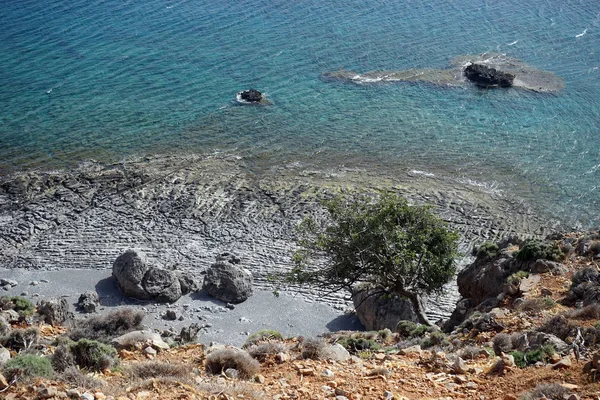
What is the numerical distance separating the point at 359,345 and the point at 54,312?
54.3ft

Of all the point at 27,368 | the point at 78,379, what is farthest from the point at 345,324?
the point at 27,368

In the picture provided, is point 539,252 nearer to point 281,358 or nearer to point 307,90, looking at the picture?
point 281,358

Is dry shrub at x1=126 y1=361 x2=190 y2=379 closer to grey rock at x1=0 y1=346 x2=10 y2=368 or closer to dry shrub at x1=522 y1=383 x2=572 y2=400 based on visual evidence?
grey rock at x1=0 y1=346 x2=10 y2=368

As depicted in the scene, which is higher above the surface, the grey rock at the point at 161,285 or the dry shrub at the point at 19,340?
the dry shrub at the point at 19,340

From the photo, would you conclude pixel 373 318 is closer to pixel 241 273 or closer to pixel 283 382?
pixel 241 273

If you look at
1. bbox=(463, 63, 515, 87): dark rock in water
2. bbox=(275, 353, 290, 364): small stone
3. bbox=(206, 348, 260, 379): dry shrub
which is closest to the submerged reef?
bbox=(463, 63, 515, 87): dark rock in water

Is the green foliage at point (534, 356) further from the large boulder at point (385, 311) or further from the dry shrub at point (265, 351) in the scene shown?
the large boulder at point (385, 311)

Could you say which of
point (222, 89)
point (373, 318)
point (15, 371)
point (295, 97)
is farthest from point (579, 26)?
point (15, 371)

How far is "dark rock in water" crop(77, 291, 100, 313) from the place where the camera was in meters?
35.3

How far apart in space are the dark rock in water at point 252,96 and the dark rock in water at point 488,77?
23.4 metres

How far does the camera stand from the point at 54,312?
3144 cm

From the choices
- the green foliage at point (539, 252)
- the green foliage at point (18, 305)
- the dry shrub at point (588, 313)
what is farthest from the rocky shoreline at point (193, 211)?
the dry shrub at point (588, 313)

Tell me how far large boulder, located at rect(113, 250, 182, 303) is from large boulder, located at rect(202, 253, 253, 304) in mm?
1815

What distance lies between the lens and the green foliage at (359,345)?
21.8 metres
